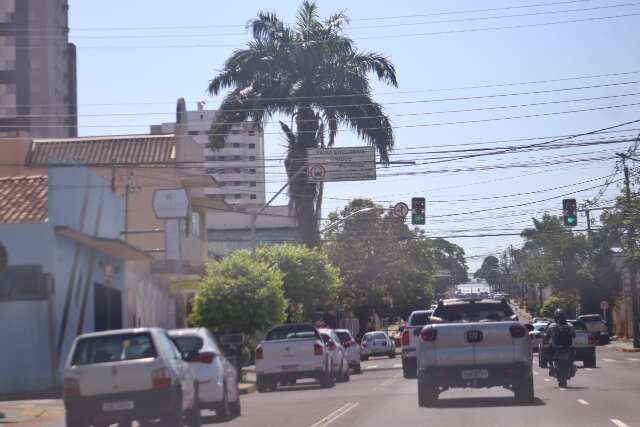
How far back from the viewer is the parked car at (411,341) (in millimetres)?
34375

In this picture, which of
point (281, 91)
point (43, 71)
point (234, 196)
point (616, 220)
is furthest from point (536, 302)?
point (281, 91)

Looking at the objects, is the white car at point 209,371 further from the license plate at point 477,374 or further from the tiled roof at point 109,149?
the tiled roof at point 109,149

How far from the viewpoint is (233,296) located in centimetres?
3991

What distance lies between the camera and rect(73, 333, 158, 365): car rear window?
17.3m

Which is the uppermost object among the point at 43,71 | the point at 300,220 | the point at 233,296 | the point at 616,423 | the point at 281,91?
the point at 43,71

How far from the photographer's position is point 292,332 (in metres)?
33.2

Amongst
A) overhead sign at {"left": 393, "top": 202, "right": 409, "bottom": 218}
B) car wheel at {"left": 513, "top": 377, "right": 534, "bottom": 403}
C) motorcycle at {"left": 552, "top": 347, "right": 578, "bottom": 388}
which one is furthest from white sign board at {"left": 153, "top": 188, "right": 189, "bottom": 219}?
car wheel at {"left": 513, "top": 377, "right": 534, "bottom": 403}

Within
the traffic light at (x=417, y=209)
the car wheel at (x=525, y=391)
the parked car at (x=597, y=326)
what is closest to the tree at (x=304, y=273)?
the traffic light at (x=417, y=209)

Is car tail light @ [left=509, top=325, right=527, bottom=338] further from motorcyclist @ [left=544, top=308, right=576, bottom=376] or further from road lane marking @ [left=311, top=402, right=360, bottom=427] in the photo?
motorcyclist @ [left=544, top=308, right=576, bottom=376]

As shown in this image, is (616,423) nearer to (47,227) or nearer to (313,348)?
(313,348)

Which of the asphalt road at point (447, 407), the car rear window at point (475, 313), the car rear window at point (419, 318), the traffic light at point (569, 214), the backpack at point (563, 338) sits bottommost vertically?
the asphalt road at point (447, 407)

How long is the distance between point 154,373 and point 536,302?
393 ft

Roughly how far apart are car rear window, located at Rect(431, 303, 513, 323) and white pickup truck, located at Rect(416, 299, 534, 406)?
121 cm

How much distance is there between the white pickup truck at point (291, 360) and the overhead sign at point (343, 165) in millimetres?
12852
